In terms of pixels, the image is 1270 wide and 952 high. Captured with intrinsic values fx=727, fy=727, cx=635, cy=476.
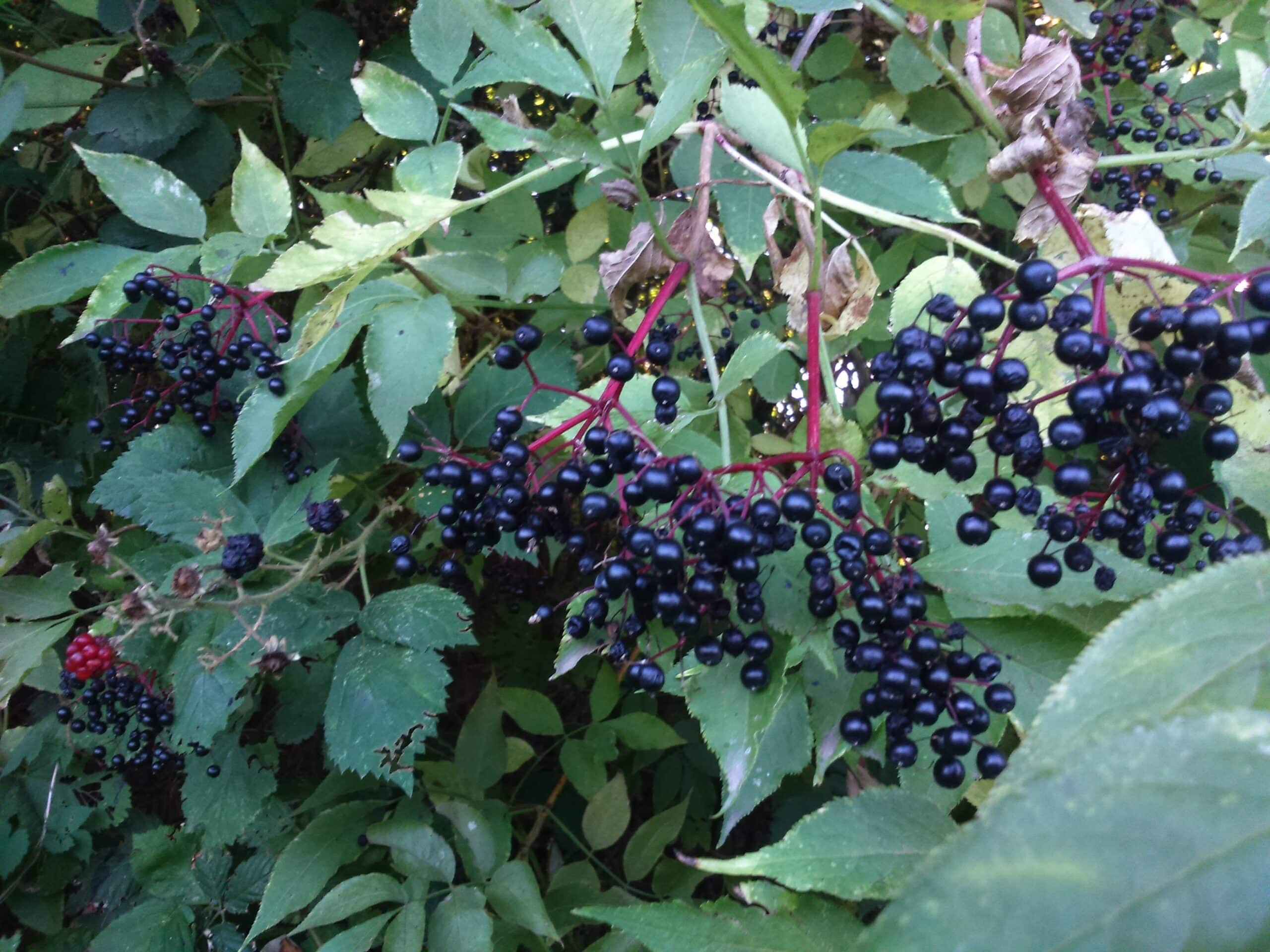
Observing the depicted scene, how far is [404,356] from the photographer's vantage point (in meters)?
1.05

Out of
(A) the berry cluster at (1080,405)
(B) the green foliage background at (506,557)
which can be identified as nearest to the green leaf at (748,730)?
(B) the green foliage background at (506,557)

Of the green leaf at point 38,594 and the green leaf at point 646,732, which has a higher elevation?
the green leaf at point 38,594

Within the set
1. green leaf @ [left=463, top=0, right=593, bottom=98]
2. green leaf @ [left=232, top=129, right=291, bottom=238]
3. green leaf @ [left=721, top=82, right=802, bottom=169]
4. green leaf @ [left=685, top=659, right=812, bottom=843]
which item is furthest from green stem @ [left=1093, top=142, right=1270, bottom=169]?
green leaf @ [left=232, top=129, right=291, bottom=238]

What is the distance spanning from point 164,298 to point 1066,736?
1.52 metres

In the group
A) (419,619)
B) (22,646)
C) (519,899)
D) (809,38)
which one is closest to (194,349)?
(419,619)

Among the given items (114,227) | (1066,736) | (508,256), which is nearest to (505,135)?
(508,256)

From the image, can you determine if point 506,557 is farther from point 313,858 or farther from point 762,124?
point 762,124

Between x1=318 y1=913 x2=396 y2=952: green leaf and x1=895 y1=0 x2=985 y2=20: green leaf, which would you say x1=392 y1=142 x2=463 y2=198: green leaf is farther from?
x1=318 y1=913 x2=396 y2=952: green leaf

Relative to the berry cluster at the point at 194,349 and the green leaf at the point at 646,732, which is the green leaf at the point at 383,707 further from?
the green leaf at the point at 646,732

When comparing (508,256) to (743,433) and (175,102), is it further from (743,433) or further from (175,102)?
(175,102)

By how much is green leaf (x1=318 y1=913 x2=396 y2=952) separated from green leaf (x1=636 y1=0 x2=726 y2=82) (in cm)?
150

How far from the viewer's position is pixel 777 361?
171 centimetres

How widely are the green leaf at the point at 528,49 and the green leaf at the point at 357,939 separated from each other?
1.37 metres

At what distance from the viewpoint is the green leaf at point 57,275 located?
129cm
